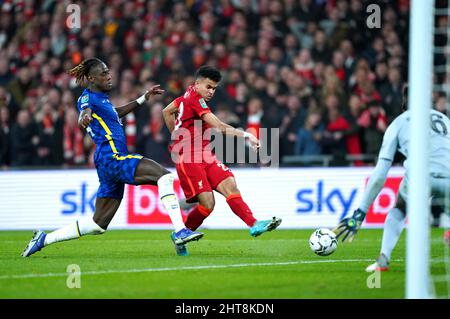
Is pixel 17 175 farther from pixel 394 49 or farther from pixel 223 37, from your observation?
pixel 394 49

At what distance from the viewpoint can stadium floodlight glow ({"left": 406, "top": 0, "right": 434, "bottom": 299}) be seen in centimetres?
658

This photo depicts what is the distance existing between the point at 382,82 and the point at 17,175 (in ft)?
23.2

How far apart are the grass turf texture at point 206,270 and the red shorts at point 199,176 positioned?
0.75 m

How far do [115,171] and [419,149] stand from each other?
4.48m

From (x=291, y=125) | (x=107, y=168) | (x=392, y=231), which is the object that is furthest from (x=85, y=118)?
(x=291, y=125)

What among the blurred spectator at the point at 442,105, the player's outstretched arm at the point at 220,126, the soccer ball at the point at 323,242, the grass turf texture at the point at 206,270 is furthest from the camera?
the blurred spectator at the point at 442,105

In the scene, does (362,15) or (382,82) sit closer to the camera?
(382,82)

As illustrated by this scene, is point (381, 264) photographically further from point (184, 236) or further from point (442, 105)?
point (442, 105)

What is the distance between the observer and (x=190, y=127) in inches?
445

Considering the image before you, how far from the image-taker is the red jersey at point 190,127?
11266mm

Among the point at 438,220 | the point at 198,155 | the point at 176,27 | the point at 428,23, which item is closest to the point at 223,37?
the point at 176,27

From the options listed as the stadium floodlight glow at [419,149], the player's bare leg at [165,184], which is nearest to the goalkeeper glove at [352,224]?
the stadium floodlight glow at [419,149]

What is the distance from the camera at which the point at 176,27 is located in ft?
65.1

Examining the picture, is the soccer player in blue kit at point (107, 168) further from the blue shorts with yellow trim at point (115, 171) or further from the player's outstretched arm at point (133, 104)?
the player's outstretched arm at point (133, 104)
